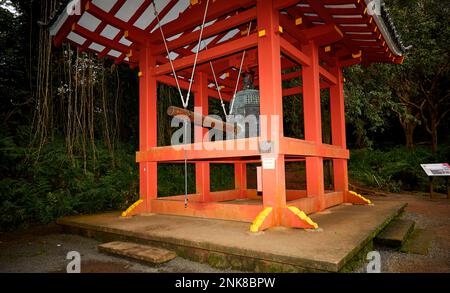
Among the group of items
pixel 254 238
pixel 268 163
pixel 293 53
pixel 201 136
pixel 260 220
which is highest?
pixel 293 53

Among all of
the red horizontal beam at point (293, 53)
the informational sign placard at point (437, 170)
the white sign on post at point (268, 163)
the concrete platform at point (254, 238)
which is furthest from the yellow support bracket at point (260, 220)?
the informational sign placard at point (437, 170)

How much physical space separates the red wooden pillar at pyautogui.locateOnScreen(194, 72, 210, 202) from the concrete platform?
5.00 ft

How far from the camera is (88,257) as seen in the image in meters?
3.47

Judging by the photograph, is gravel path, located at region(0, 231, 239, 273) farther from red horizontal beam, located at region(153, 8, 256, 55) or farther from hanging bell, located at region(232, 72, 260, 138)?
red horizontal beam, located at region(153, 8, 256, 55)

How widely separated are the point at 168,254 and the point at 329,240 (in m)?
1.78

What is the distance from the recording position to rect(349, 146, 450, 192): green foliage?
1105 cm

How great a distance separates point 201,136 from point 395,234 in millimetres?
4105

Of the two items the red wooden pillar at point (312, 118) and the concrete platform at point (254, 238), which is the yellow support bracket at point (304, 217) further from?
the red wooden pillar at point (312, 118)

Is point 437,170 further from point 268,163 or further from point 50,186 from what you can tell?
point 50,186

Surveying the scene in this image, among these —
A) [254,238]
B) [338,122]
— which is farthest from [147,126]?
[338,122]

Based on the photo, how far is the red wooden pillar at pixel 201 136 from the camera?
618cm

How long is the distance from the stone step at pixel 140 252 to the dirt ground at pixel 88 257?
63mm
